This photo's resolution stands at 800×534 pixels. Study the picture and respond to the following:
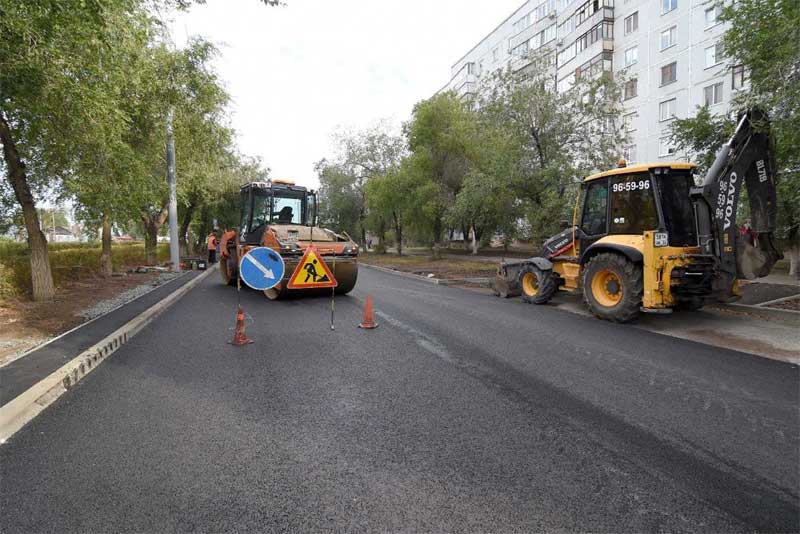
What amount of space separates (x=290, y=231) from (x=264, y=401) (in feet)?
26.1

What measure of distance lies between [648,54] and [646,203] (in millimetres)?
28622

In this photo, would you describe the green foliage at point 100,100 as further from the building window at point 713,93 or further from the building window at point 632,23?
the building window at point 632,23

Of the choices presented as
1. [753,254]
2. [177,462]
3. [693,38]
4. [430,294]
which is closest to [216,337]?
[177,462]

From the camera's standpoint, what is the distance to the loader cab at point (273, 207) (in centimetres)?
1293

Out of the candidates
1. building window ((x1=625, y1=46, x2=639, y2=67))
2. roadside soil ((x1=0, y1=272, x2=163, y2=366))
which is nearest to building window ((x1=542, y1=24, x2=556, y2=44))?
building window ((x1=625, y1=46, x2=639, y2=67))

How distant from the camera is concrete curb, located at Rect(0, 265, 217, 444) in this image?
3.73 meters

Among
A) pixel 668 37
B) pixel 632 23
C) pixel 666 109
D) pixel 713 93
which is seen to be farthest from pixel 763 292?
pixel 632 23

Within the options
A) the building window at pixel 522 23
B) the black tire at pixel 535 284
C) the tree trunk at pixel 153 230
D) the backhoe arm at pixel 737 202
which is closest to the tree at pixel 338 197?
the tree trunk at pixel 153 230

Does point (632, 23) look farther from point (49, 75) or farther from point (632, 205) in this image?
point (49, 75)

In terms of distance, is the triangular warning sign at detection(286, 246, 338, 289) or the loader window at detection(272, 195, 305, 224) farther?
the loader window at detection(272, 195, 305, 224)

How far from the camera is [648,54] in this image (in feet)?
99.6

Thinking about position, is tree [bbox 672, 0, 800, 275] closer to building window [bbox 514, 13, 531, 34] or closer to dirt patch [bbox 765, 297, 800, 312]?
dirt patch [bbox 765, 297, 800, 312]

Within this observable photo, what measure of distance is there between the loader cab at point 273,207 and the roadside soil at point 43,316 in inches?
153

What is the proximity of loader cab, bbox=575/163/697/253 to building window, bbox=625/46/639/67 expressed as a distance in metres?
28.4
